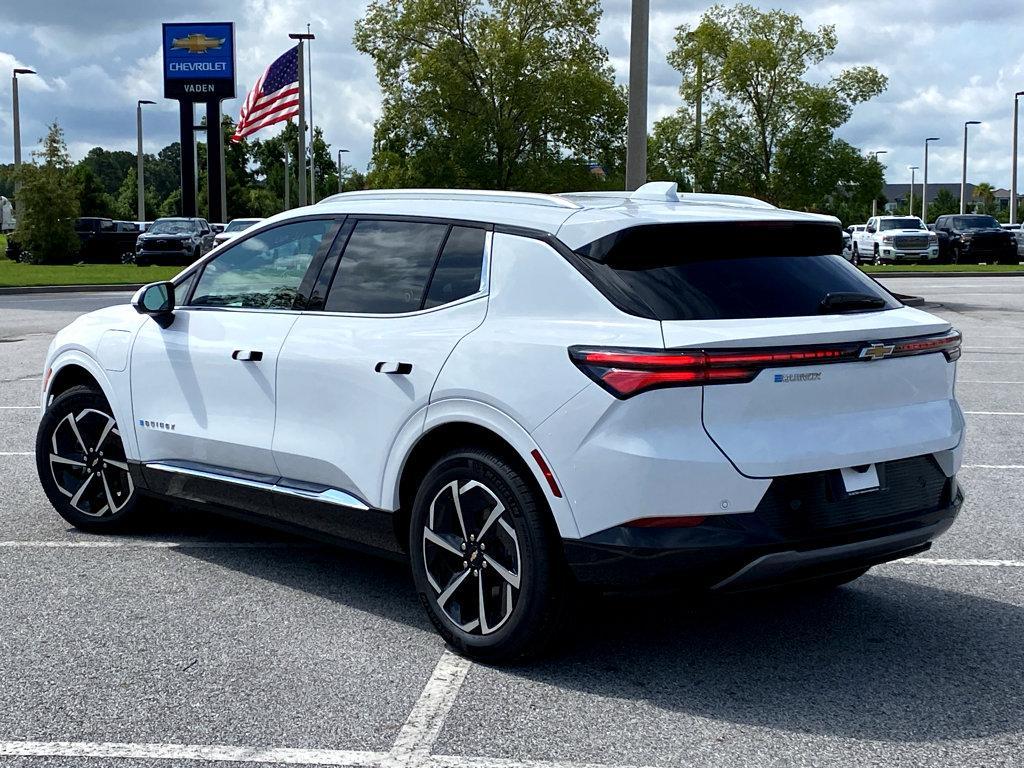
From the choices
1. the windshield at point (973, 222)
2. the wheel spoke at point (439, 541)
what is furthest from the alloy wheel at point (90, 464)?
the windshield at point (973, 222)

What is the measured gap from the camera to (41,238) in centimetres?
4753

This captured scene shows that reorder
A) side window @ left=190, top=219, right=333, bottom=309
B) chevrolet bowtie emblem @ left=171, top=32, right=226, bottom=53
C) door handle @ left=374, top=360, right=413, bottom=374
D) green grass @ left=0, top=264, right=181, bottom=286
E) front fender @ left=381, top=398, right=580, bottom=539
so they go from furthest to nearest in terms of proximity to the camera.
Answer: chevrolet bowtie emblem @ left=171, top=32, right=226, bottom=53
green grass @ left=0, top=264, right=181, bottom=286
side window @ left=190, top=219, right=333, bottom=309
door handle @ left=374, top=360, right=413, bottom=374
front fender @ left=381, top=398, right=580, bottom=539

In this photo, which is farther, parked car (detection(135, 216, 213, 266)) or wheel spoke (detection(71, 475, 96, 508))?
parked car (detection(135, 216, 213, 266))

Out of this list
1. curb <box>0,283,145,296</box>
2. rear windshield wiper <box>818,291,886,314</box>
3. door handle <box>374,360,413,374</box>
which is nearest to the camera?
rear windshield wiper <box>818,291,886,314</box>

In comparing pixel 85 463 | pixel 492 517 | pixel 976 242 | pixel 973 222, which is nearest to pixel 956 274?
pixel 976 242

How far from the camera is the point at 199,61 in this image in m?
63.5

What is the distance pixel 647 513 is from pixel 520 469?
52cm

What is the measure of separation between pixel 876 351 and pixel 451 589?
172 cm

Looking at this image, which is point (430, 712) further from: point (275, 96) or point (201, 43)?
point (201, 43)

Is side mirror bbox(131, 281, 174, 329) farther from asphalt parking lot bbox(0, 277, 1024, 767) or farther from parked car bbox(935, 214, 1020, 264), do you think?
parked car bbox(935, 214, 1020, 264)

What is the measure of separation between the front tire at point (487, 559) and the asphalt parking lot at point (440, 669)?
15 centimetres

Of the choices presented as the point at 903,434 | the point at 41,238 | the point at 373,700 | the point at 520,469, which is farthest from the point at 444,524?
the point at 41,238

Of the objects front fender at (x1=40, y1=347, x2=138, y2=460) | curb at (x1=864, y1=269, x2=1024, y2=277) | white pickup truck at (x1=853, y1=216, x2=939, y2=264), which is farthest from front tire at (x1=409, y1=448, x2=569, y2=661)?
white pickup truck at (x1=853, y1=216, x2=939, y2=264)

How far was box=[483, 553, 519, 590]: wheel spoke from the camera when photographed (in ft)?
14.9
